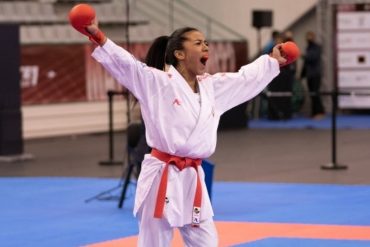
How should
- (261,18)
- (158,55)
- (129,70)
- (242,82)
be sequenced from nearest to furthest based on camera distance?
(129,70) < (242,82) < (158,55) < (261,18)

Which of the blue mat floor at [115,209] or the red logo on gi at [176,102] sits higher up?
the red logo on gi at [176,102]

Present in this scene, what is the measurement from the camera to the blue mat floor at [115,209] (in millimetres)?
9977

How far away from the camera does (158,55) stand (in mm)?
6945

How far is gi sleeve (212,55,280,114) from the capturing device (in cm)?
670

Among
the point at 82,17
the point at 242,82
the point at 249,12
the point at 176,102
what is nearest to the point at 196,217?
the point at 176,102

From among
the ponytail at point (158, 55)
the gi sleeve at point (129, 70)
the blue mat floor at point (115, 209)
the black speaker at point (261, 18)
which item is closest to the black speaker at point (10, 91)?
the blue mat floor at point (115, 209)

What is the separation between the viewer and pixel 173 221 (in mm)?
6344

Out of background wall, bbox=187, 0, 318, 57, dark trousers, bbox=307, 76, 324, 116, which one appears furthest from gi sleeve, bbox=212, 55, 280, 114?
background wall, bbox=187, 0, 318, 57

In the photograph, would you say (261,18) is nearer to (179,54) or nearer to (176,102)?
(179,54)

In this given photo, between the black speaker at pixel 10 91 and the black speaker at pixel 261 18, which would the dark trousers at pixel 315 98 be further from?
the black speaker at pixel 10 91

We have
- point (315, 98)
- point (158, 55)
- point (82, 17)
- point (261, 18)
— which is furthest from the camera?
point (315, 98)

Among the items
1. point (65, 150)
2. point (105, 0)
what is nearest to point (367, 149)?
point (65, 150)

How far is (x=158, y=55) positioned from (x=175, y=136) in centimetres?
81

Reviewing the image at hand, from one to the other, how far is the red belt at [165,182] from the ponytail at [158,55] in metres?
0.67
